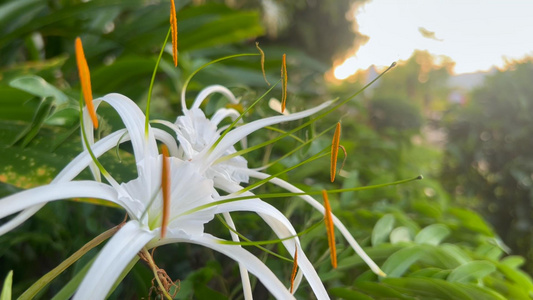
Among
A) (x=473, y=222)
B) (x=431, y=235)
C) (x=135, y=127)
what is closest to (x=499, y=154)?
(x=473, y=222)

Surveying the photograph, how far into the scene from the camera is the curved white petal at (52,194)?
0.51 feet

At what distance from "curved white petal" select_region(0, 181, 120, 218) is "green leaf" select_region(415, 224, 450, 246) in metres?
0.23

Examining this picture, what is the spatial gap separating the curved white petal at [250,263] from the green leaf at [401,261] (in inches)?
4.6

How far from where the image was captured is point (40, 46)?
2.92 ft

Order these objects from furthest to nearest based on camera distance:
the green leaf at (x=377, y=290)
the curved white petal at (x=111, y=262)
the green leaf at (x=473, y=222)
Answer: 1. the green leaf at (x=473, y=222)
2. the green leaf at (x=377, y=290)
3. the curved white petal at (x=111, y=262)

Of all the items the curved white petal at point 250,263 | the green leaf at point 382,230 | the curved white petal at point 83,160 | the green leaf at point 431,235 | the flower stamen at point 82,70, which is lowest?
the green leaf at point 431,235

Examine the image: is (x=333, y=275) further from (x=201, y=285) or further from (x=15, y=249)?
(x=15, y=249)

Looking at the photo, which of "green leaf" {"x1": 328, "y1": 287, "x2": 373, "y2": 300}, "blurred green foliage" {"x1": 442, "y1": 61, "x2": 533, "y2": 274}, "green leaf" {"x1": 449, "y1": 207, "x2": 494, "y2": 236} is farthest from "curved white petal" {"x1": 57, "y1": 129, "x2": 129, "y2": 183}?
"blurred green foliage" {"x1": 442, "y1": 61, "x2": 533, "y2": 274}

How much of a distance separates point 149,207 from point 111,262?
3 centimetres

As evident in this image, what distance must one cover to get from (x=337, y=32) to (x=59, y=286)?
2.65 metres

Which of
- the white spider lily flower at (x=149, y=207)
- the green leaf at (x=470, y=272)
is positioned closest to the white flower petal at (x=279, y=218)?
the white spider lily flower at (x=149, y=207)

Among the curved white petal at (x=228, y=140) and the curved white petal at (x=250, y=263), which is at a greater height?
the curved white petal at (x=228, y=140)

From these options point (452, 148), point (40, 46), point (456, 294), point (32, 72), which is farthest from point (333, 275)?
point (452, 148)

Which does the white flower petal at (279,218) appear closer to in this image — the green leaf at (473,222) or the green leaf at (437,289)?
the green leaf at (437,289)
